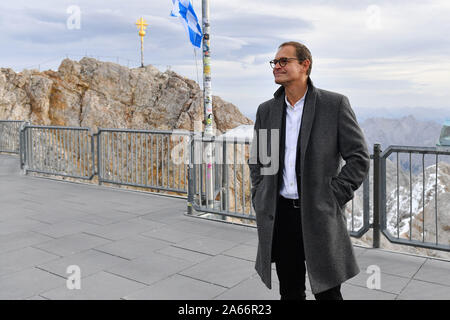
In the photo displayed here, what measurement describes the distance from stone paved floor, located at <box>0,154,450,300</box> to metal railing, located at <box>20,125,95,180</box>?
99.1 inches

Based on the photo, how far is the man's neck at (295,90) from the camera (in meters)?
2.74

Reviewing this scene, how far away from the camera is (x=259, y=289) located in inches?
159

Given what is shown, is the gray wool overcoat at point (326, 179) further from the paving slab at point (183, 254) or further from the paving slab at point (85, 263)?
the paving slab at point (85, 263)

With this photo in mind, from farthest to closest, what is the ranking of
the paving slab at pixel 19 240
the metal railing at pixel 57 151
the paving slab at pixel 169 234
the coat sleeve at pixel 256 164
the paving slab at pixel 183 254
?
1. the metal railing at pixel 57 151
2. the paving slab at pixel 169 234
3. the paving slab at pixel 19 240
4. the paving slab at pixel 183 254
5. the coat sleeve at pixel 256 164

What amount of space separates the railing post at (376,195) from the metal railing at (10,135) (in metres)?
13.6

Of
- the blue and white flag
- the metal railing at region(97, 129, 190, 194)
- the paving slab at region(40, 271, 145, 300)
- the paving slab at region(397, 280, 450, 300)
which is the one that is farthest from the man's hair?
the blue and white flag

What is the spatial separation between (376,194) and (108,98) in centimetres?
4146

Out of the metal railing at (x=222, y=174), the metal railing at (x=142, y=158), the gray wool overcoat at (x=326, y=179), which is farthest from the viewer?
the metal railing at (x=142, y=158)

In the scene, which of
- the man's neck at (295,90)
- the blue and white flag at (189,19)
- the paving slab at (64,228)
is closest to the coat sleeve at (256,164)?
the man's neck at (295,90)

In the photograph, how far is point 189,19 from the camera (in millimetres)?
9766

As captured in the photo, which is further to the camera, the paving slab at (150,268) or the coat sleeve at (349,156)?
the paving slab at (150,268)

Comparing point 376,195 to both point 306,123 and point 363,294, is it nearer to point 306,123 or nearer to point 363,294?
point 363,294

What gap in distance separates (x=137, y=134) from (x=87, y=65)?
125ft

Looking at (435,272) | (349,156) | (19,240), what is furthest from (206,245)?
(349,156)
